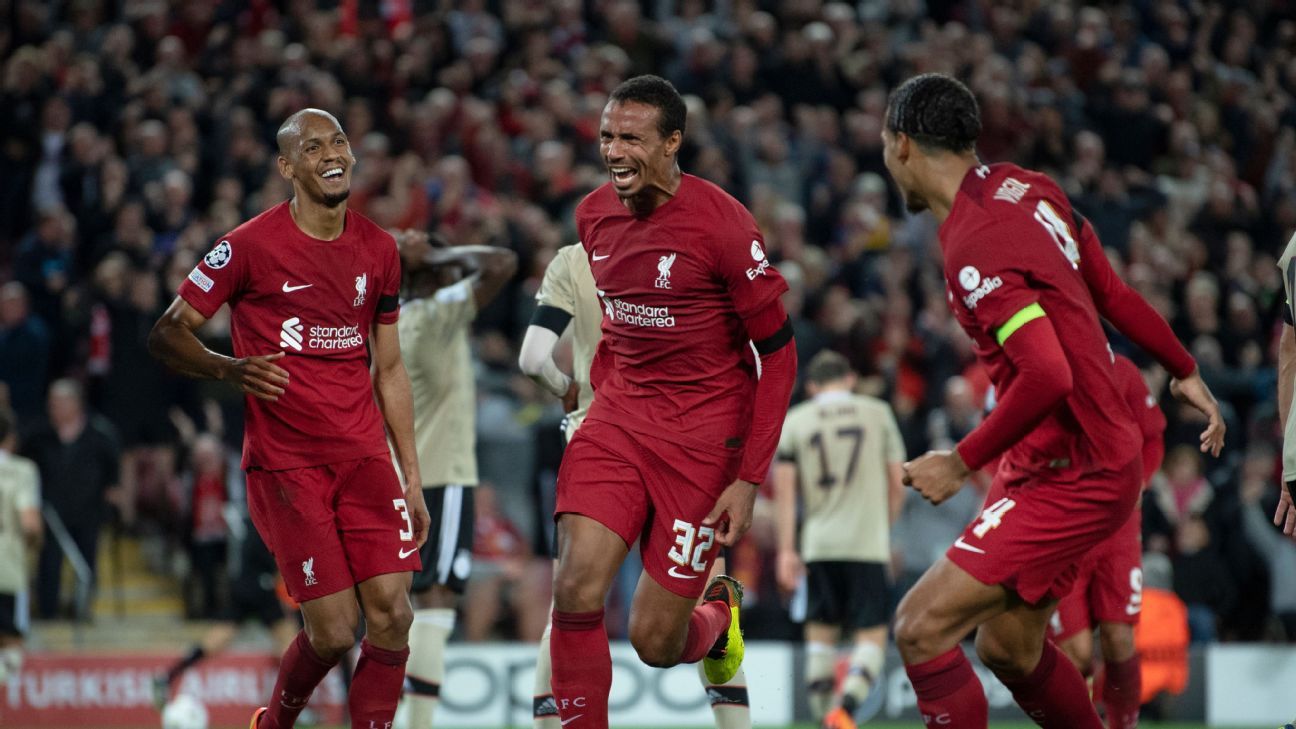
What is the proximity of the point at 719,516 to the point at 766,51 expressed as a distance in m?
11.7

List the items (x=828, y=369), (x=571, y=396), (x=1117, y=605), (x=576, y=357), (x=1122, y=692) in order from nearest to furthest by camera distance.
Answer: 1. (x=571, y=396)
2. (x=576, y=357)
3. (x=1122, y=692)
4. (x=1117, y=605)
5. (x=828, y=369)

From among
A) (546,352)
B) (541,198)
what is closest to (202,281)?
(546,352)

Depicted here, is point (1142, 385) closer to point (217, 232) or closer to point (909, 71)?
point (217, 232)

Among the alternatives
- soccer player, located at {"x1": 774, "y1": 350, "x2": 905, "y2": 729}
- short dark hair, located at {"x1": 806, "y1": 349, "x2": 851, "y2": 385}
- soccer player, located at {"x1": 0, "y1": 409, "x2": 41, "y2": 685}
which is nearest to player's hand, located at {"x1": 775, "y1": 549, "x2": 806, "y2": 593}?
soccer player, located at {"x1": 774, "y1": 350, "x2": 905, "y2": 729}

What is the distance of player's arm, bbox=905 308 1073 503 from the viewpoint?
5285mm

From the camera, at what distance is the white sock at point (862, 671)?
1000cm

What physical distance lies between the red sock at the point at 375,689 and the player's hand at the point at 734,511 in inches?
57.0

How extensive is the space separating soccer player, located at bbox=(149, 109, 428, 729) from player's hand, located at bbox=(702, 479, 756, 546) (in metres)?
1.34

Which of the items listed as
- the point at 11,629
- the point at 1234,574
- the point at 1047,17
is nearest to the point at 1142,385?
the point at 1234,574

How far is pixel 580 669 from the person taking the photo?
236 inches

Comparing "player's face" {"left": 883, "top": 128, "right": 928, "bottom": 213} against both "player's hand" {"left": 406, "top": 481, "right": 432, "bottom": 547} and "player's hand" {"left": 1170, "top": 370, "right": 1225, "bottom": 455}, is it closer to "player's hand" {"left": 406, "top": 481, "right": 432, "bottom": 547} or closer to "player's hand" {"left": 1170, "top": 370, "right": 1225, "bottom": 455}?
"player's hand" {"left": 1170, "top": 370, "right": 1225, "bottom": 455}

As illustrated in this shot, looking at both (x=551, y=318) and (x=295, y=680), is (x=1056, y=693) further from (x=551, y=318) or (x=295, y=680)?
(x=295, y=680)

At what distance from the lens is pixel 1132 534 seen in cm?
831

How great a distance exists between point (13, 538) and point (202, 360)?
19.6 feet
